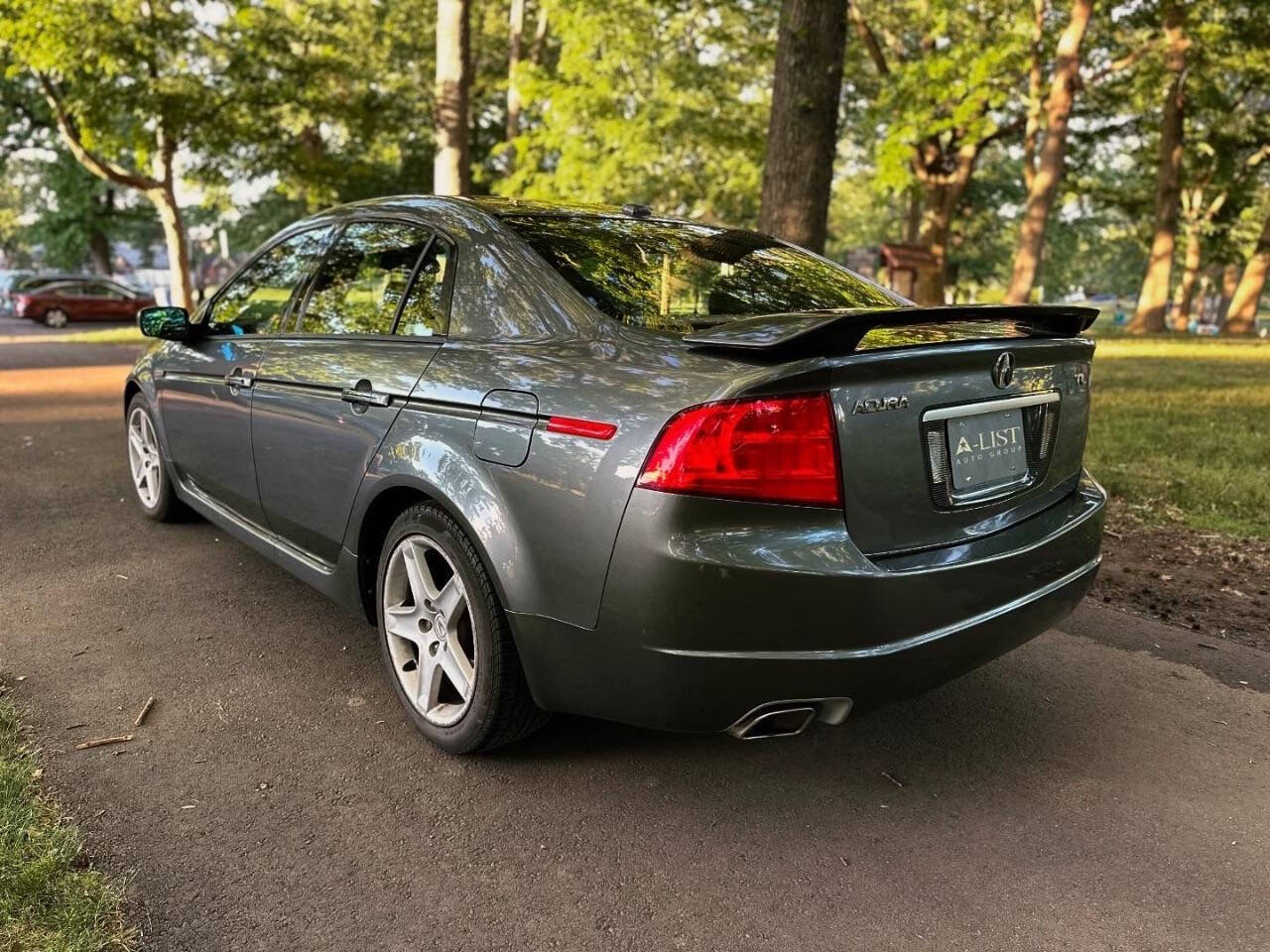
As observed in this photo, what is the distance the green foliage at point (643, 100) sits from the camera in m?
19.3

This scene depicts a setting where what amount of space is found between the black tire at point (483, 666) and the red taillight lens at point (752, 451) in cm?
66

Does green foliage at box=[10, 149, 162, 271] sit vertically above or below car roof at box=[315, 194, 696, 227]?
above

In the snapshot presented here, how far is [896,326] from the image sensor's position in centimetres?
247

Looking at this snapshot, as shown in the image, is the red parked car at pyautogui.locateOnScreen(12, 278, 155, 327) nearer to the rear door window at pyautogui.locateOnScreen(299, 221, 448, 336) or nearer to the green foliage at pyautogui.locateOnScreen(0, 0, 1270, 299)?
the green foliage at pyautogui.locateOnScreen(0, 0, 1270, 299)

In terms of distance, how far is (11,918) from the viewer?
2.02 metres

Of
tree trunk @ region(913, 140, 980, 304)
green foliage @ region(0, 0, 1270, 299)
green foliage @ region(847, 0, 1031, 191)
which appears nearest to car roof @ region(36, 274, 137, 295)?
green foliage @ region(0, 0, 1270, 299)

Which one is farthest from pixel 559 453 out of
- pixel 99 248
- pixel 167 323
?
pixel 99 248

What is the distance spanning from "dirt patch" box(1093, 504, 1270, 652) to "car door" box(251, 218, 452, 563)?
3233 mm

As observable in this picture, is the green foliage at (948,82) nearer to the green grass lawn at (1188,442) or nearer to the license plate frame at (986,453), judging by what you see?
the green grass lawn at (1188,442)

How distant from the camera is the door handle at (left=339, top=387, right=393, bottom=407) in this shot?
298 centimetres

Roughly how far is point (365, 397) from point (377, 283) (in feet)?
1.84

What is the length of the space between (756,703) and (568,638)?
1.58 feet

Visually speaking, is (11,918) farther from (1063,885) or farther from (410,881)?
(1063,885)

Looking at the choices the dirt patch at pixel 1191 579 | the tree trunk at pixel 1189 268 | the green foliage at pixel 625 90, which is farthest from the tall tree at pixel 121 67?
the tree trunk at pixel 1189 268
